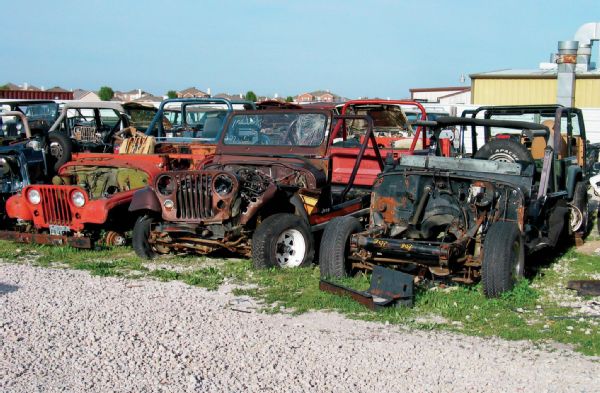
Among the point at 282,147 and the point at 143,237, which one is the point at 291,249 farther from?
the point at 143,237

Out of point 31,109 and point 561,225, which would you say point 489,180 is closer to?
point 561,225

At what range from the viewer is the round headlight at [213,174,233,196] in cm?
756

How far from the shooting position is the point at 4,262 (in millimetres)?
8445

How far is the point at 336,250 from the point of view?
22.6ft

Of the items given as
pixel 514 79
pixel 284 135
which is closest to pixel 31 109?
pixel 284 135

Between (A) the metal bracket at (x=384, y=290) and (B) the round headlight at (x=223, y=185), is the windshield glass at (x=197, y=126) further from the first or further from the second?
(A) the metal bracket at (x=384, y=290)

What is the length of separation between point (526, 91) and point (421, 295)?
76.1 ft

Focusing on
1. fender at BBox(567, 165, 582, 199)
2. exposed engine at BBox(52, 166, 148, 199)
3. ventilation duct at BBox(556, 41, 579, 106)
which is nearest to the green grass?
fender at BBox(567, 165, 582, 199)

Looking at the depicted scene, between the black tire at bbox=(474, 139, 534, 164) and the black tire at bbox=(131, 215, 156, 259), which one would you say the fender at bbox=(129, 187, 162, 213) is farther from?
the black tire at bbox=(474, 139, 534, 164)

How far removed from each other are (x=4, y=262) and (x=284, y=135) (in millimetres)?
3618

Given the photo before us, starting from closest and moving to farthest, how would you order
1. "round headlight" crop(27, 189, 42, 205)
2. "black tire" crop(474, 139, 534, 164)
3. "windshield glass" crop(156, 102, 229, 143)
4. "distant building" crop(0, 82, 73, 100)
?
"black tire" crop(474, 139, 534, 164) < "round headlight" crop(27, 189, 42, 205) < "windshield glass" crop(156, 102, 229, 143) < "distant building" crop(0, 82, 73, 100)

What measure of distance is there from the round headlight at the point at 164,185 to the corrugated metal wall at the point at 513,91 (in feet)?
71.4

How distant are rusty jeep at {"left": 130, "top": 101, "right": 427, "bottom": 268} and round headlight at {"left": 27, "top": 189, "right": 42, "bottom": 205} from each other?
1.45m

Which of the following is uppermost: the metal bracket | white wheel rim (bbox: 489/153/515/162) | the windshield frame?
the windshield frame
